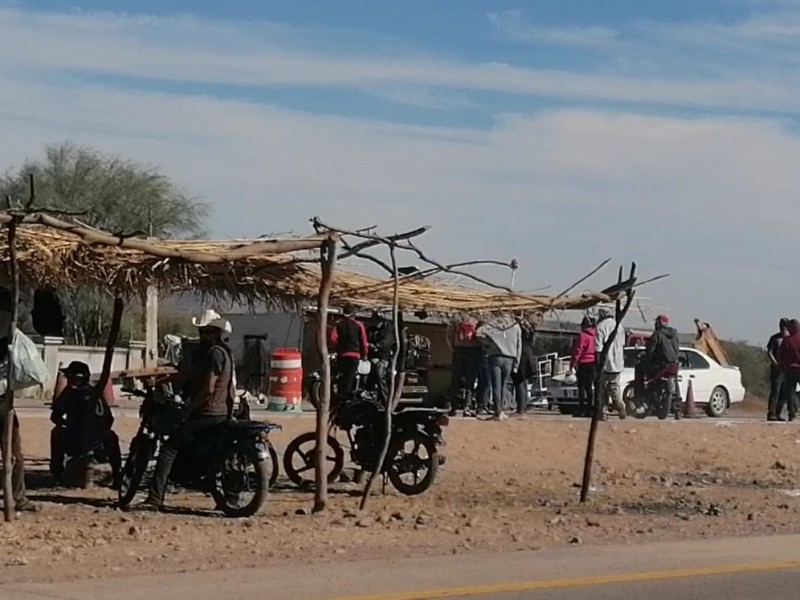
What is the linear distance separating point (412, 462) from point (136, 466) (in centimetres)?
343

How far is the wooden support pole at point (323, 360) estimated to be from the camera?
13.9m

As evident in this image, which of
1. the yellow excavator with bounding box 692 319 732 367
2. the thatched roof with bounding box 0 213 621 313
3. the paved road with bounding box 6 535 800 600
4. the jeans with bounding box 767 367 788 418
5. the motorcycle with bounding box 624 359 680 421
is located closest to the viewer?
the paved road with bounding box 6 535 800 600

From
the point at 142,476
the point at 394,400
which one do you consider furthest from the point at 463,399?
the point at 142,476

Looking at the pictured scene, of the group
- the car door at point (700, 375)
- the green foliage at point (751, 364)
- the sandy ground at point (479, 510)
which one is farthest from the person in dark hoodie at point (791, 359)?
the green foliage at point (751, 364)

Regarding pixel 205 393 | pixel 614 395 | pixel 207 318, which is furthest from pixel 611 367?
pixel 205 393

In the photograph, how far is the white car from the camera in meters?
30.5

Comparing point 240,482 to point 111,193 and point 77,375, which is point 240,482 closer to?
point 77,375

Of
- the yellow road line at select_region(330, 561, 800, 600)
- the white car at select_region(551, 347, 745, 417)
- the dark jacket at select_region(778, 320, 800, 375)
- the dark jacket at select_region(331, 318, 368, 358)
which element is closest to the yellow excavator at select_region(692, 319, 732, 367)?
the white car at select_region(551, 347, 745, 417)

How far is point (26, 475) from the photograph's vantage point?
1662 centimetres

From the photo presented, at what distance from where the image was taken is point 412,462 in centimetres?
1644

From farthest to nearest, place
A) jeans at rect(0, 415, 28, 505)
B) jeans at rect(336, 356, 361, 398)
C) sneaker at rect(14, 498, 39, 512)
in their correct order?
jeans at rect(336, 356, 361, 398)
sneaker at rect(14, 498, 39, 512)
jeans at rect(0, 415, 28, 505)

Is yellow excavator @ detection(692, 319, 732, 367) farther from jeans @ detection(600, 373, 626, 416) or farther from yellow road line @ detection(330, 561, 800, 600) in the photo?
yellow road line @ detection(330, 561, 800, 600)

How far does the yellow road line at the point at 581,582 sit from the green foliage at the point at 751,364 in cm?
4053

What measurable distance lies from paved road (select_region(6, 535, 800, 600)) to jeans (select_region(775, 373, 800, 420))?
46.6ft
